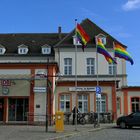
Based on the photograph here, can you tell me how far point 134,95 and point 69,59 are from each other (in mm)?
12737

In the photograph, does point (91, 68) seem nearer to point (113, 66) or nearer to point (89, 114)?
point (113, 66)

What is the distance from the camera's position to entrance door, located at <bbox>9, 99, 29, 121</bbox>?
3675cm

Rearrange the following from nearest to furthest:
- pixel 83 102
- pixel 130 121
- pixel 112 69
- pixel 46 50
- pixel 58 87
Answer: pixel 130 121, pixel 83 102, pixel 58 87, pixel 112 69, pixel 46 50

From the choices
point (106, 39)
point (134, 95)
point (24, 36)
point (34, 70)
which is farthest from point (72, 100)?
point (24, 36)

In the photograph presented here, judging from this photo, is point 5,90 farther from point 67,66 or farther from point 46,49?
point 46,49

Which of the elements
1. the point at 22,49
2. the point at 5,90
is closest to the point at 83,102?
the point at 5,90

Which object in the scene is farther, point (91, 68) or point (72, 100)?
point (91, 68)

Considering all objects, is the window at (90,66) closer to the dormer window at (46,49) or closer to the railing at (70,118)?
the dormer window at (46,49)

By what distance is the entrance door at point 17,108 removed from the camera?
36750 millimetres

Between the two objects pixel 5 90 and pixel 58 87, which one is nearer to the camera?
pixel 5 90

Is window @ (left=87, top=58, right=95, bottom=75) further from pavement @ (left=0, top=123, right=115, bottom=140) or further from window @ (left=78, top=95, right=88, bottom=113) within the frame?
pavement @ (left=0, top=123, right=115, bottom=140)

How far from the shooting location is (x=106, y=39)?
205 feet

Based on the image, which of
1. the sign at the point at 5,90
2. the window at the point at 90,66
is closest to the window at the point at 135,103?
the window at the point at 90,66

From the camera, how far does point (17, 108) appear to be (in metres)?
36.9
